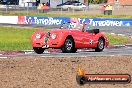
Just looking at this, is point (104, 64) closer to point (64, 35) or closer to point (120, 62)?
point (120, 62)

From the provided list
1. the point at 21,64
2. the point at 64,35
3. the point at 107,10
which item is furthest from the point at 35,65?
the point at 107,10

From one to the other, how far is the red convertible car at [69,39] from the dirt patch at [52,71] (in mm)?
3481

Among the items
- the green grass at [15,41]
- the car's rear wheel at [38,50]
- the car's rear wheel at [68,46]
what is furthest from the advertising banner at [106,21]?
the car's rear wheel at [68,46]

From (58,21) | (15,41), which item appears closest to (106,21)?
(58,21)

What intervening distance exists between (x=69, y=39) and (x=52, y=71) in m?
6.84

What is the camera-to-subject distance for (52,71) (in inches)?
515

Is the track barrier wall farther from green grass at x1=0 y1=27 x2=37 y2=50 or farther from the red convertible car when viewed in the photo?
the red convertible car

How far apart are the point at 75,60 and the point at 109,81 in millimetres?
9072

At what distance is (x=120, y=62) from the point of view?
51.4ft

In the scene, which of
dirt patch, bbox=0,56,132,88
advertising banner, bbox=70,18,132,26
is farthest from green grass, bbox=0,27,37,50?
advertising banner, bbox=70,18,132,26

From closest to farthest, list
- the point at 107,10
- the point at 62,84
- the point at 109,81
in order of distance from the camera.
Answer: the point at 109,81, the point at 62,84, the point at 107,10

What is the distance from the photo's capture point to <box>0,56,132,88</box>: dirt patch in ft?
35.2

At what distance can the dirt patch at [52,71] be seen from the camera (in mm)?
10719

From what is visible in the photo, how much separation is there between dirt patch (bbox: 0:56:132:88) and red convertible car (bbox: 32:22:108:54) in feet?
11.4
